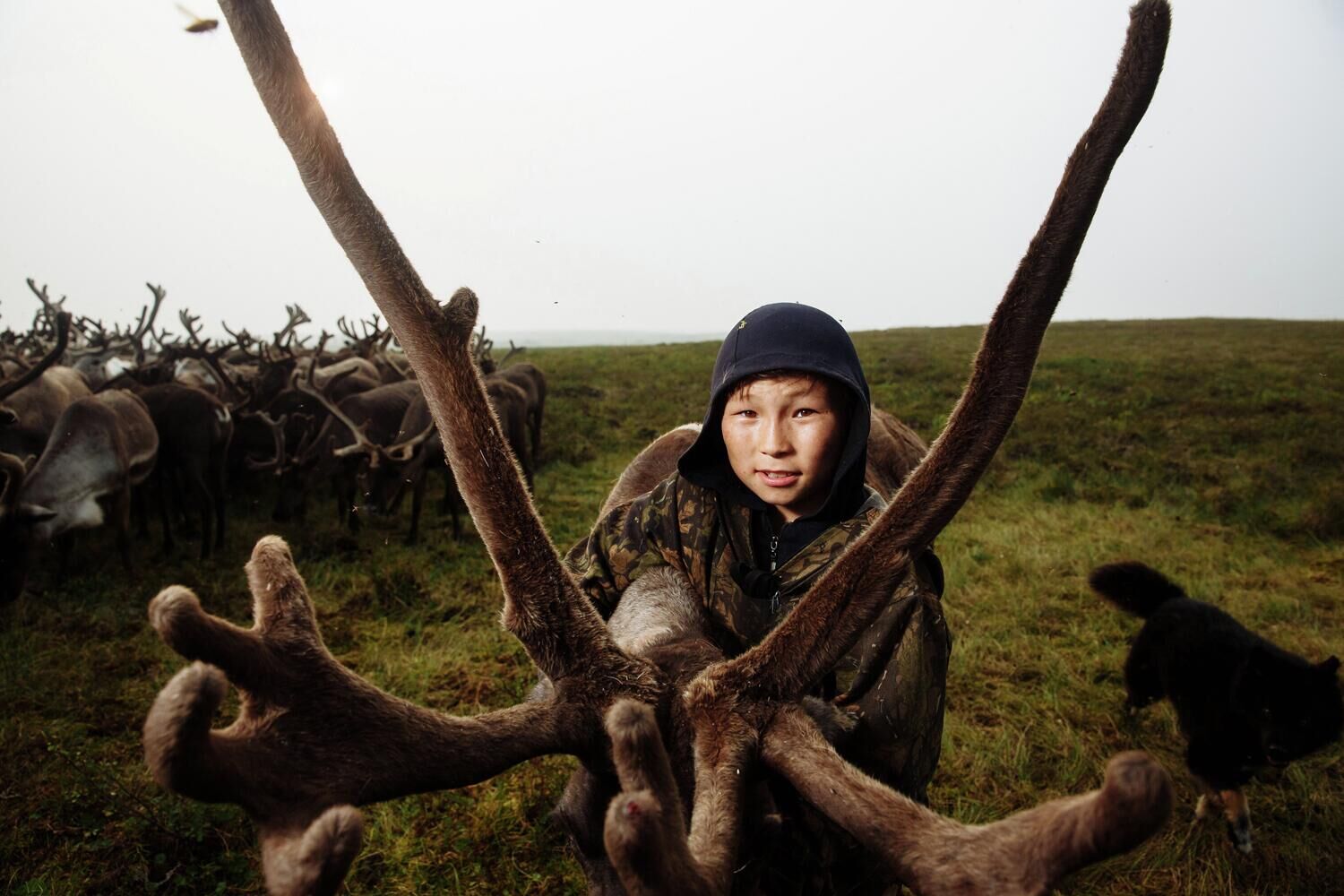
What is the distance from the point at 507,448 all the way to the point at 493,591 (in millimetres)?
5666

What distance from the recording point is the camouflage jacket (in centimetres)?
178

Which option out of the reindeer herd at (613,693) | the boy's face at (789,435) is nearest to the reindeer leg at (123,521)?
the reindeer herd at (613,693)

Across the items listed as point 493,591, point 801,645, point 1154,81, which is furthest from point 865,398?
point 493,591

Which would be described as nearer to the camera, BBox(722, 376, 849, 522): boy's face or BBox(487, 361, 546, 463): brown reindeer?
BBox(722, 376, 849, 522): boy's face

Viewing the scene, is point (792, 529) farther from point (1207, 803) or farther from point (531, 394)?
point (531, 394)

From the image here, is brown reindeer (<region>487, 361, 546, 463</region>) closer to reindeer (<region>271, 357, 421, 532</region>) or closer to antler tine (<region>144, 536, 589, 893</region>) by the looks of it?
reindeer (<region>271, 357, 421, 532</region>)

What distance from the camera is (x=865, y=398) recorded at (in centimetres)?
214

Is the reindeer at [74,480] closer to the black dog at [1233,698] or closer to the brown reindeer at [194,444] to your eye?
the brown reindeer at [194,444]

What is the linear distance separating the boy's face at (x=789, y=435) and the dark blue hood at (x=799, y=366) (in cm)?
6

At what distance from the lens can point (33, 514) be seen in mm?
6117

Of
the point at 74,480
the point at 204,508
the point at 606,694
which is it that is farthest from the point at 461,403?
the point at 204,508

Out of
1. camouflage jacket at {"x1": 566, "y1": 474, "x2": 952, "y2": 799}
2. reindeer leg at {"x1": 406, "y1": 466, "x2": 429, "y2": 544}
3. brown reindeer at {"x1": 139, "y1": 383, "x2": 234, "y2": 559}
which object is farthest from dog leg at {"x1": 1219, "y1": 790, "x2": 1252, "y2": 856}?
brown reindeer at {"x1": 139, "y1": 383, "x2": 234, "y2": 559}

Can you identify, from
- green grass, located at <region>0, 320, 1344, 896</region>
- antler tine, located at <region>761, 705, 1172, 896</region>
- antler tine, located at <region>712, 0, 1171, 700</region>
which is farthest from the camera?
green grass, located at <region>0, 320, 1344, 896</region>

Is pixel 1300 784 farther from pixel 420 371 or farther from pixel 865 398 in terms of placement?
pixel 420 371
